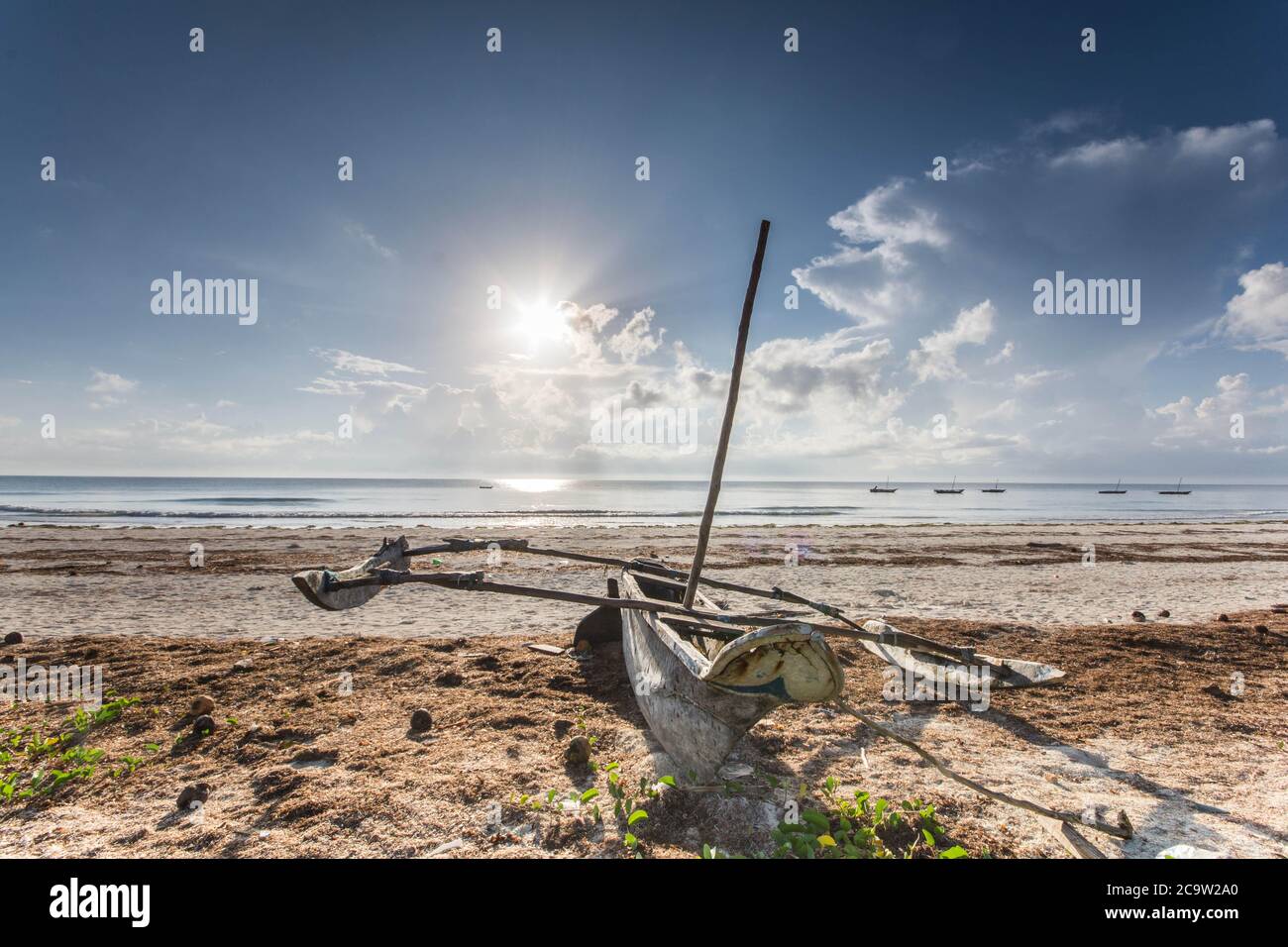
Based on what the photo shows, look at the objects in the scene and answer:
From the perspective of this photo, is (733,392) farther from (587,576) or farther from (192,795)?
(587,576)

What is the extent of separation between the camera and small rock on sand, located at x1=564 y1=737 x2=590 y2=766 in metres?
4.29

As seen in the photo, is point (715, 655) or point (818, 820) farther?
point (715, 655)

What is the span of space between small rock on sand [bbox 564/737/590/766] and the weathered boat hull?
0.58 metres

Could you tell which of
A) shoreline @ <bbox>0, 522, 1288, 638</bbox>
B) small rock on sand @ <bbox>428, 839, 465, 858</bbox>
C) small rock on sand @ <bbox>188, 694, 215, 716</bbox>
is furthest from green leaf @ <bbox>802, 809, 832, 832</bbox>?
shoreline @ <bbox>0, 522, 1288, 638</bbox>

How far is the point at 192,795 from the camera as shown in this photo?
3.70 metres

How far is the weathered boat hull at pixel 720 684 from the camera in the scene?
10.2 ft

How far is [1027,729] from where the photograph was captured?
17.3 ft

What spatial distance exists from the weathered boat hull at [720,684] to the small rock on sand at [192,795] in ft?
10.8

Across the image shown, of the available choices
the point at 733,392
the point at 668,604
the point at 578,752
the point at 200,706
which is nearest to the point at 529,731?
the point at 578,752

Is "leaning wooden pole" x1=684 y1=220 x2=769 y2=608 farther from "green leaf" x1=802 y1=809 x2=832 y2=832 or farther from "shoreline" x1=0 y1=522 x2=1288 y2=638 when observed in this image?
"shoreline" x1=0 y1=522 x2=1288 y2=638

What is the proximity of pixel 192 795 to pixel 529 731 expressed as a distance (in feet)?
8.08

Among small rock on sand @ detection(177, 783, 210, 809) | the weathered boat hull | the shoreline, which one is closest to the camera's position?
the weathered boat hull

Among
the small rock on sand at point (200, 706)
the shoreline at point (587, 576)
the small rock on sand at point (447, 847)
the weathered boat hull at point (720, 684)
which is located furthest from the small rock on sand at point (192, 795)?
the shoreline at point (587, 576)
